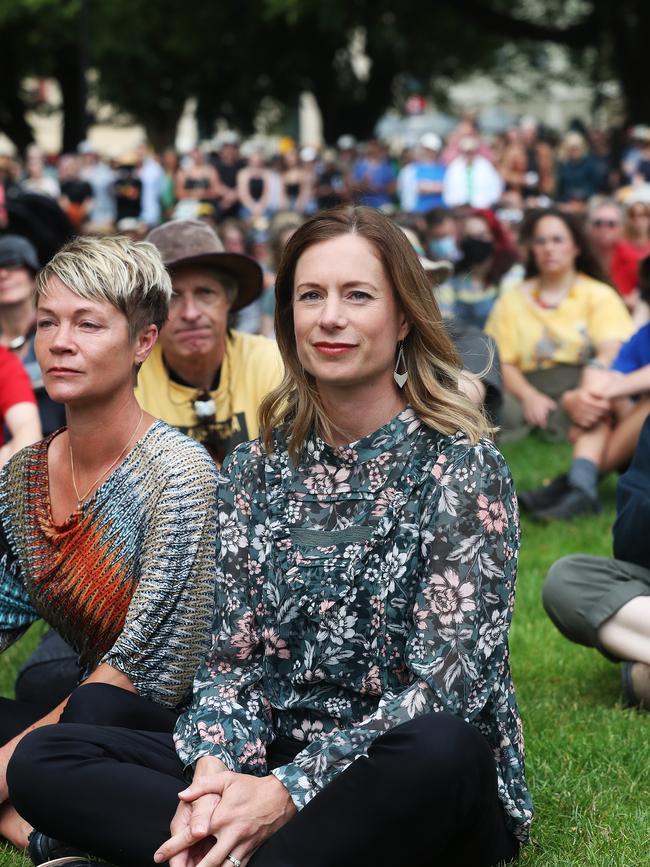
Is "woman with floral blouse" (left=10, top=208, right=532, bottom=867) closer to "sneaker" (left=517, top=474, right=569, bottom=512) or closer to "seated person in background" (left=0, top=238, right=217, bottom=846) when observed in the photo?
"seated person in background" (left=0, top=238, right=217, bottom=846)

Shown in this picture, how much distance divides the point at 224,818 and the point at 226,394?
8.26ft

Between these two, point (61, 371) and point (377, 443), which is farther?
point (61, 371)

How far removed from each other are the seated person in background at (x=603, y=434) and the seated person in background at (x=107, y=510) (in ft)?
12.1

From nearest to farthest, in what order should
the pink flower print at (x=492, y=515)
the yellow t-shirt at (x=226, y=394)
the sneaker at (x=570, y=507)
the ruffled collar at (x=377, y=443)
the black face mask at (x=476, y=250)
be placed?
the pink flower print at (x=492, y=515)
the ruffled collar at (x=377, y=443)
the yellow t-shirt at (x=226, y=394)
the sneaker at (x=570, y=507)
the black face mask at (x=476, y=250)

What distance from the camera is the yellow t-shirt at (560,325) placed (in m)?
9.30

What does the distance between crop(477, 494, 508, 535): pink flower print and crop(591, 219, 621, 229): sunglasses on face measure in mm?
9228

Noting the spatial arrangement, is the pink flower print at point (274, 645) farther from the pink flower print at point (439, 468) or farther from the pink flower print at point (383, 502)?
the pink flower print at point (439, 468)

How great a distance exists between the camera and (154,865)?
3.20 metres

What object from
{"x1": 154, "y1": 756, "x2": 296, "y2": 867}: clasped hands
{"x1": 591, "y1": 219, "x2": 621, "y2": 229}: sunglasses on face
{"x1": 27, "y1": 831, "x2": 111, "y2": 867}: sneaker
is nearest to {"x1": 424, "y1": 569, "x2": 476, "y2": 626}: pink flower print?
{"x1": 154, "y1": 756, "x2": 296, "y2": 867}: clasped hands

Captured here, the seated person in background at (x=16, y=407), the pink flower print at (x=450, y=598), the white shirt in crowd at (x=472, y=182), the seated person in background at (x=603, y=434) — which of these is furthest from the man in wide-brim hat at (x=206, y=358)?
the white shirt in crowd at (x=472, y=182)

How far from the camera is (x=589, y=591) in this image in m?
4.80

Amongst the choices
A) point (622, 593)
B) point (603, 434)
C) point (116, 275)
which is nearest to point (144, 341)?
point (116, 275)

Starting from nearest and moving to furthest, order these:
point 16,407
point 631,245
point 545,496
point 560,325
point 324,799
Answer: point 324,799 < point 16,407 < point 545,496 < point 560,325 < point 631,245

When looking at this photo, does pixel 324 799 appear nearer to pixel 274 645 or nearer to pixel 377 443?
pixel 274 645
